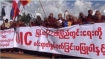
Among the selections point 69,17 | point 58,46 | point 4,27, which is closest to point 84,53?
point 58,46

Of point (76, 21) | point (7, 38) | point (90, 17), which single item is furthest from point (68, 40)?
point (7, 38)

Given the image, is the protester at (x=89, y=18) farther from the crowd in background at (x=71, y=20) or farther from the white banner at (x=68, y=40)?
the white banner at (x=68, y=40)

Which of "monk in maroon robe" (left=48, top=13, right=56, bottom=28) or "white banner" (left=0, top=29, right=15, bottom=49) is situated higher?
"monk in maroon robe" (left=48, top=13, right=56, bottom=28)

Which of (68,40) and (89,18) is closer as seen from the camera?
(89,18)

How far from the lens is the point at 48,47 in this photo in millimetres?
10789

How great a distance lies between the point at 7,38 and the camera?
1343 cm

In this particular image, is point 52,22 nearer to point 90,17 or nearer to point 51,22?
point 51,22

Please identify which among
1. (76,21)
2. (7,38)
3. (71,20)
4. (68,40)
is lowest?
(68,40)

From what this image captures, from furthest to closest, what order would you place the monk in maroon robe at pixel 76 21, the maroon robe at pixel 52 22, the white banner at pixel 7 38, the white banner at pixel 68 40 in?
the white banner at pixel 7 38, the maroon robe at pixel 52 22, the monk in maroon robe at pixel 76 21, the white banner at pixel 68 40

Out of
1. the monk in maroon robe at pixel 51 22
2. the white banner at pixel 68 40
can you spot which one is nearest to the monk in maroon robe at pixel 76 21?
the white banner at pixel 68 40

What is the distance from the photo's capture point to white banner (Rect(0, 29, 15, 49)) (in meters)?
13.2

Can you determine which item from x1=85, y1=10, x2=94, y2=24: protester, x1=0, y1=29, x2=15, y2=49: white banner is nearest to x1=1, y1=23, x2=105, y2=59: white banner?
x1=85, y1=10, x2=94, y2=24: protester

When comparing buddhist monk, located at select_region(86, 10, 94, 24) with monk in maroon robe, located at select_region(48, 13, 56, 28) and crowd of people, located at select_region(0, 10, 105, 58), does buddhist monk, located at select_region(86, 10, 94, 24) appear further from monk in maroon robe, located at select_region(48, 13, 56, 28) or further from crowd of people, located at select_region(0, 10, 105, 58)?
monk in maroon robe, located at select_region(48, 13, 56, 28)

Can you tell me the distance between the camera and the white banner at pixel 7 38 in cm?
1319
